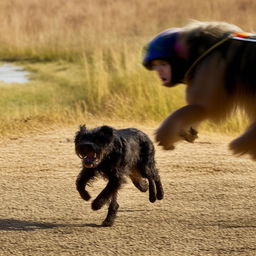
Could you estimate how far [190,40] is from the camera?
4.06 meters

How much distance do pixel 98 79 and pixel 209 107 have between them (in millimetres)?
6684

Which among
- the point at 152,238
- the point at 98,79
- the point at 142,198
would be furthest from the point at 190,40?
the point at 98,79

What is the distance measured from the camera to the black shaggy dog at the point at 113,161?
5.09 metres

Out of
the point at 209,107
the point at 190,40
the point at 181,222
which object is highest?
the point at 190,40

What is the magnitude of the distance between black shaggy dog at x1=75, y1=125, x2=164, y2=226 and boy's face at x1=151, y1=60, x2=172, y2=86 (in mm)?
1004

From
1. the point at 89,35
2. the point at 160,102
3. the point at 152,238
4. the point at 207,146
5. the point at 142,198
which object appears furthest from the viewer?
the point at 89,35

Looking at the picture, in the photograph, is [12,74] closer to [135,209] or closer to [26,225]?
[135,209]

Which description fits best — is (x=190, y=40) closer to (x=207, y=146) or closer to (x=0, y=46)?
(x=207, y=146)

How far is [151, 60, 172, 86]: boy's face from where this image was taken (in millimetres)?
4152

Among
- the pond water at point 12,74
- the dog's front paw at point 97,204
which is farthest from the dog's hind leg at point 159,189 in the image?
the pond water at point 12,74

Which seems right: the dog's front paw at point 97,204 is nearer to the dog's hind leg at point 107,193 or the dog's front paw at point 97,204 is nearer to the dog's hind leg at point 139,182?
the dog's hind leg at point 107,193

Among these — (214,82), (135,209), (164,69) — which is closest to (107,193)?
(135,209)

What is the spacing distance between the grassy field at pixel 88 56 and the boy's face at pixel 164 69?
4191mm

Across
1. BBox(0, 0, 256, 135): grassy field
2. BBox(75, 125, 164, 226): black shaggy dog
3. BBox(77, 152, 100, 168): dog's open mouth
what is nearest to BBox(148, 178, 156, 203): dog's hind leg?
BBox(75, 125, 164, 226): black shaggy dog
